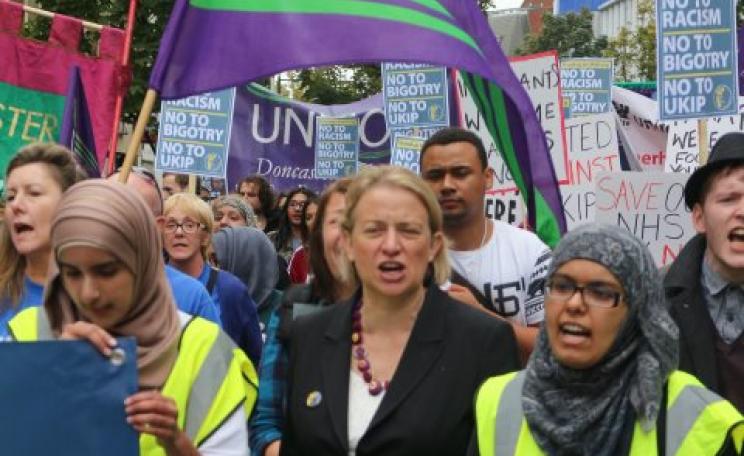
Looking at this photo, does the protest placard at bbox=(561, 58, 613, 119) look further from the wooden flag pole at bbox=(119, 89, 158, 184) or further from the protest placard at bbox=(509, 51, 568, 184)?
the wooden flag pole at bbox=(119, 89, 158, 184)

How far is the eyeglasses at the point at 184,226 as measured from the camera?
6254 millimetres

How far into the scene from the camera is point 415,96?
1165cm

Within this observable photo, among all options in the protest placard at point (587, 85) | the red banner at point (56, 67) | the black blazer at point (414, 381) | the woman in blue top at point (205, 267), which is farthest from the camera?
the protest placard at point (587, 85)

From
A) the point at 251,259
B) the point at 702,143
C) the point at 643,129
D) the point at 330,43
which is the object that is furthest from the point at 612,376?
the point at 643,129

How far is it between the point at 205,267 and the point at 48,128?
4.56 ft

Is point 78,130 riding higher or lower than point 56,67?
lower

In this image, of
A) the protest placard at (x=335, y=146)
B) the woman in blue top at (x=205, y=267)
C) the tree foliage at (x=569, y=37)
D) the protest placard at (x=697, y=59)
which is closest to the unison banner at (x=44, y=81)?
the woman in blue top at (x=205, y=267)

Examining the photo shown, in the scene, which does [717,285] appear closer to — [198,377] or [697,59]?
[198,377]

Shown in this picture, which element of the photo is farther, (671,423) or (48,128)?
(48,128)

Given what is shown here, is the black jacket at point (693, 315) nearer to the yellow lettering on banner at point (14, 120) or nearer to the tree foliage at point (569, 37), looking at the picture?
the yellow lettering on banner at point (14, 120)

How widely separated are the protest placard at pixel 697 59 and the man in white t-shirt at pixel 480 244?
3.55 meters

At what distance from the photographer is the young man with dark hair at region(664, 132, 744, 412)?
379 centimetres

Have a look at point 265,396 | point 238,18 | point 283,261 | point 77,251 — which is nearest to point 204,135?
point 283,261

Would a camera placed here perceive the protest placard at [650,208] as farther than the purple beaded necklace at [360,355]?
Yes
